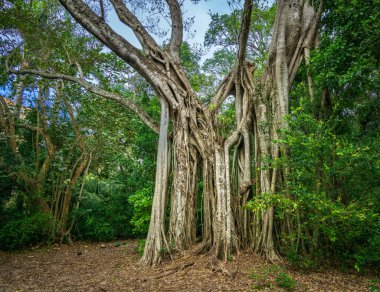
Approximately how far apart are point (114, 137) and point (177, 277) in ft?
16.2

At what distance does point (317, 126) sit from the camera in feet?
11.4

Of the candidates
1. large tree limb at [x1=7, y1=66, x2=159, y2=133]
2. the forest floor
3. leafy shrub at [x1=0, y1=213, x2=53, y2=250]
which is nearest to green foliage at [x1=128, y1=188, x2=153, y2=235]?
the forest floor

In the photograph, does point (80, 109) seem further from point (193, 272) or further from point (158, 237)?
point (193, 272)

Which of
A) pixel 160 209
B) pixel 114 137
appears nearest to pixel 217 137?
pixel 160 209

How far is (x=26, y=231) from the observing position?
6320 millimetres

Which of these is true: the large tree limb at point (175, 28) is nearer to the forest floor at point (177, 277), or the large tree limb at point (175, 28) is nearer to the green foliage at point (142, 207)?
the green foliage at point (142, 207)

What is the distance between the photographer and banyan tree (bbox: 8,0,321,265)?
452 centimetres

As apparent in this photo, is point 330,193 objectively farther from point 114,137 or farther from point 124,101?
point 114,137

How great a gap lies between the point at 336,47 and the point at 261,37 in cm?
779

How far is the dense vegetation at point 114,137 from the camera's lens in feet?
12.0

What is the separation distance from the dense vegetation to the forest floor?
0.36 meters

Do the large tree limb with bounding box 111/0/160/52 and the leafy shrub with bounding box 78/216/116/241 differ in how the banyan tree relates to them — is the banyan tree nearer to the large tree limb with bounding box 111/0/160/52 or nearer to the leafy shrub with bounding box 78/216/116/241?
the large tree limb with bounding box 111/0/160/52

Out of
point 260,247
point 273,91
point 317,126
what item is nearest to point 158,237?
point 260,247

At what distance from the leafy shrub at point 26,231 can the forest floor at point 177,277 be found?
1.43 meters
